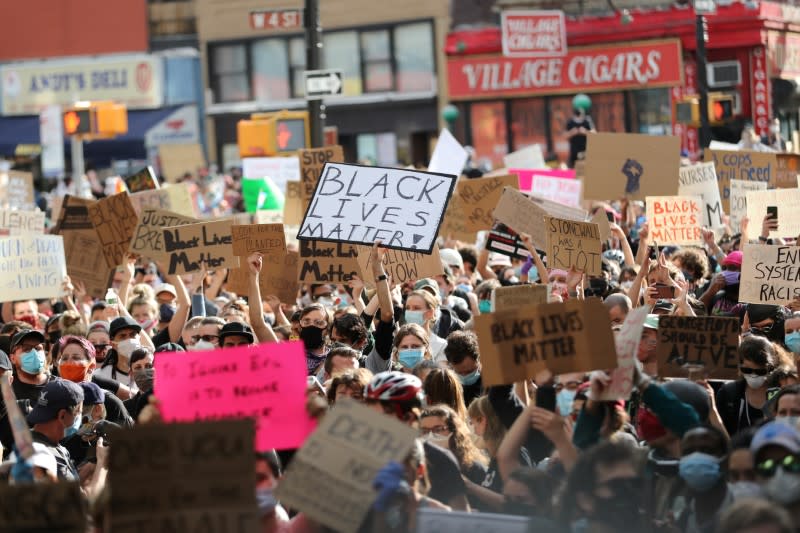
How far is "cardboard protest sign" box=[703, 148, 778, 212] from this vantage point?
16.1 m

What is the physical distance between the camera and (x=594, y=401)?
621cm

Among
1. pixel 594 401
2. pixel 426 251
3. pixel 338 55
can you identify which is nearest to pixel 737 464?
pixel 594 401

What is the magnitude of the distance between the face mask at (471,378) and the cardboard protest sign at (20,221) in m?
7.02

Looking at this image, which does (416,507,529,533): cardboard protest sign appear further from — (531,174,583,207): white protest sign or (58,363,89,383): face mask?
(531,174,583,207): white protest sign

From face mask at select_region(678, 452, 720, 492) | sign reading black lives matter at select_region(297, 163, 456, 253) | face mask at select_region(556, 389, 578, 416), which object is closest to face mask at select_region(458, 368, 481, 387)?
face mask at select_region(556, 389, 578, 416)

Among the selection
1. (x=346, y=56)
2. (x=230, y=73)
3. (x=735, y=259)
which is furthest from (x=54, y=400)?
(x=230, y=73)

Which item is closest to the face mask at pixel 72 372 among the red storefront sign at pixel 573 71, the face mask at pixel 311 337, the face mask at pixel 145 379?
the face mask at pixel 145 379

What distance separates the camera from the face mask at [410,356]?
8.51 metres

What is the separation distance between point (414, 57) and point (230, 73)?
582 centimetres

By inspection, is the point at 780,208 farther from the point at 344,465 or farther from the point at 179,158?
the point at 179,158

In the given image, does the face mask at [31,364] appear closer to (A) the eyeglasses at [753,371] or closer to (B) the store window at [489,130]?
(A) the eyeglasses at [753,371]

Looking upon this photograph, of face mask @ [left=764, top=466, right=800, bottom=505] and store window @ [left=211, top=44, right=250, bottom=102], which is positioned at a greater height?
store window @ [left=211, top=44, right=250, bottom=102]

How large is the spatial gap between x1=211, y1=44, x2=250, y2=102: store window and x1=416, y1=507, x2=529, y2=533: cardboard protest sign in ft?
130

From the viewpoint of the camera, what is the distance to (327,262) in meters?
11.1
